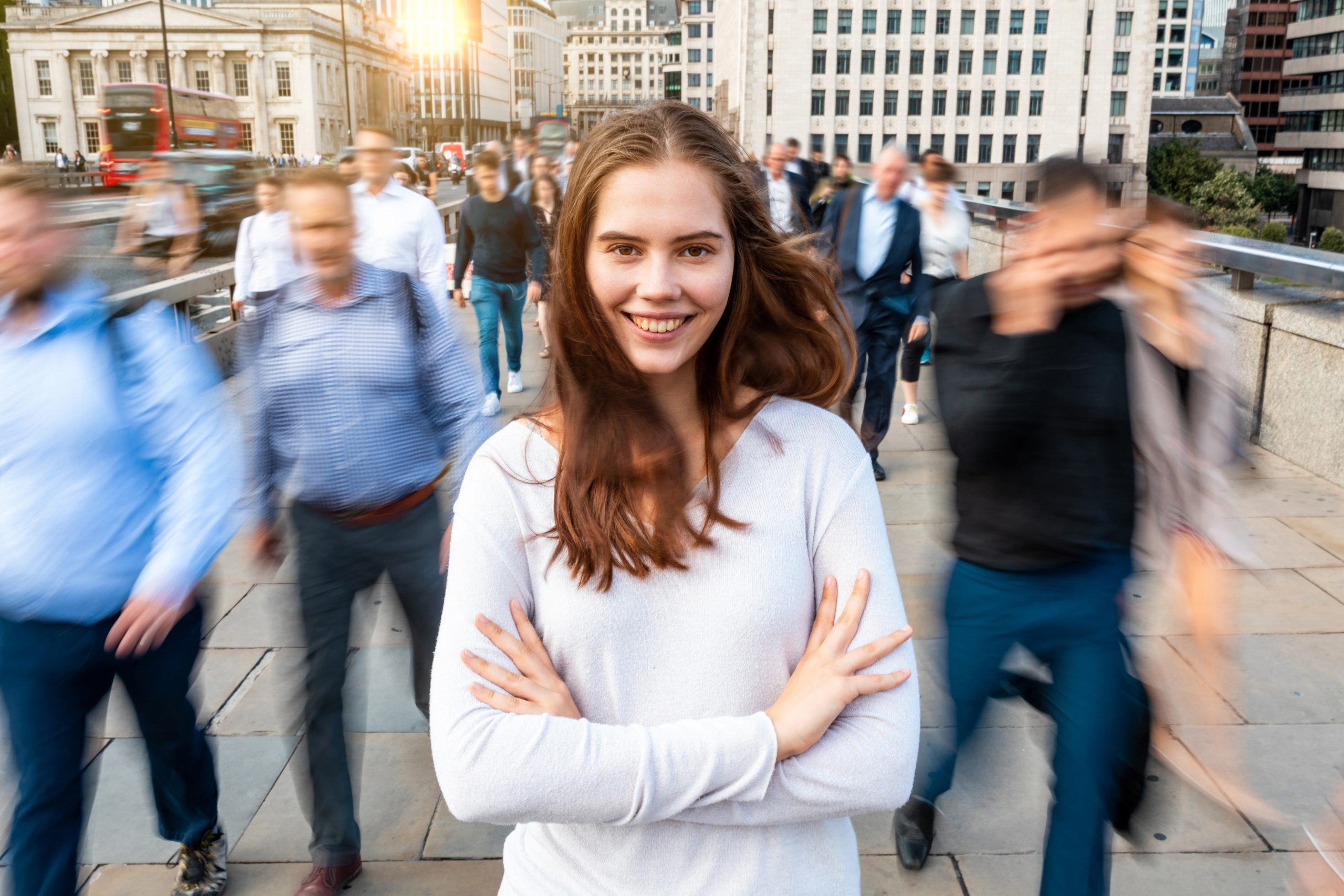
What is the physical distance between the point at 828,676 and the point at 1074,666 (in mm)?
1412

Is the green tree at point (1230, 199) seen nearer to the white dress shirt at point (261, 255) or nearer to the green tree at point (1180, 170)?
the green tree at point (1180, 170)

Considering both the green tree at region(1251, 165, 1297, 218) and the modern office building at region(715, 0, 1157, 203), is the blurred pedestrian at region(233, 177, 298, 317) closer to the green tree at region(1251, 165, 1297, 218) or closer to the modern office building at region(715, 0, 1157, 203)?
the modern office building at region(715, 0, 1157, 203)

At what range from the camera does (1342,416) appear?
6.47 m

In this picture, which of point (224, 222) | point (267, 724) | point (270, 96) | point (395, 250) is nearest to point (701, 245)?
point (267, 724)

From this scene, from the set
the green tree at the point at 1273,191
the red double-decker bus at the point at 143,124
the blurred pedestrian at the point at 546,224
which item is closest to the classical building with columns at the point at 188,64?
the red double-decker bus at the point at 143,124

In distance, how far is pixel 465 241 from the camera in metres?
8.53

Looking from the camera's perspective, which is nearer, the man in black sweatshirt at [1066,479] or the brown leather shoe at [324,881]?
the man in black sweatshirt at [1066,479]

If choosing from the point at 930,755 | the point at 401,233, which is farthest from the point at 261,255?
the point at 930,755

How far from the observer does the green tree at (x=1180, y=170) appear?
81.4 m

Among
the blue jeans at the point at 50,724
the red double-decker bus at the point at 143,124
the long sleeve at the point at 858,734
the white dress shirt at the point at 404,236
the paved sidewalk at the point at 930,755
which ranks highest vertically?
the red double-decker bus at the point at 143,124

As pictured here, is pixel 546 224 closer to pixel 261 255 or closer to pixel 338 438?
pixel 338 438

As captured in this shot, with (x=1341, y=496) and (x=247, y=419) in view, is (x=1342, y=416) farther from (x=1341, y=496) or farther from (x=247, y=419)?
(x=247, y=419)

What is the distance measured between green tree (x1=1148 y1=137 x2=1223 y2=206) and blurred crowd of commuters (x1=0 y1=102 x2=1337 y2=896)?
8651 centimetres

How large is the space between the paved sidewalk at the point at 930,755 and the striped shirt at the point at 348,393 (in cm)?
38
